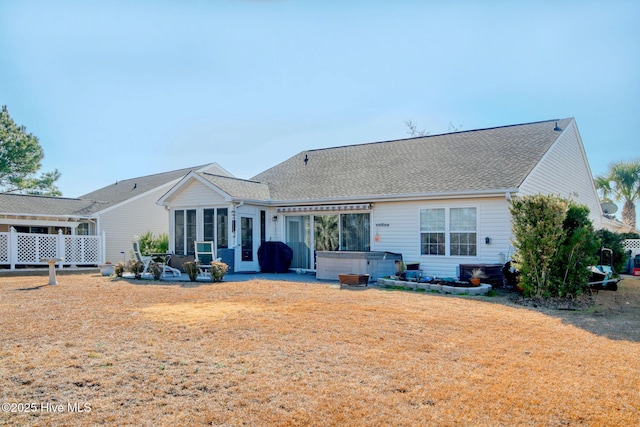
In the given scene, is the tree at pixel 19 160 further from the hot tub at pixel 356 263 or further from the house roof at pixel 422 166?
the hot tub at pixel 356 263

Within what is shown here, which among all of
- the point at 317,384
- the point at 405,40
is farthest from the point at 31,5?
the point at 317,384

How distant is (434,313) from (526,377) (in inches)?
134

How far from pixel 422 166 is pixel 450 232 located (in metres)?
3.53

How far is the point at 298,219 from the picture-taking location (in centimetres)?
1683

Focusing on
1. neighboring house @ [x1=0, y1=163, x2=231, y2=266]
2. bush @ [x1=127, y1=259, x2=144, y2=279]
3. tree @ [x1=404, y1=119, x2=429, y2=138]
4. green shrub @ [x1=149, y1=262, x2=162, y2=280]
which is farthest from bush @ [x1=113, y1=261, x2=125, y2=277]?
tree @ [x1=404, y1=119, x2=429, y2=138]

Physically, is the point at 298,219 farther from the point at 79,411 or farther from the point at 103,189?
the point at 103,189

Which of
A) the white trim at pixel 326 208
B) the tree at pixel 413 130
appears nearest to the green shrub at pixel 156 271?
the white trim at pixel 326 208

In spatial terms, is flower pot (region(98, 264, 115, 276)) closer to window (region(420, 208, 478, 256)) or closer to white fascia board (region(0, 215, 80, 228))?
white fascia board (region(0, 215, 80, 228))

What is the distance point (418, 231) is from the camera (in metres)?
14.0

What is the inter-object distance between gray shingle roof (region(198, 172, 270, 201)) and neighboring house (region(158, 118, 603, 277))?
0.07 m

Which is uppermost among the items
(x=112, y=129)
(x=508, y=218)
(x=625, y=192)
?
(x=112, y=129)

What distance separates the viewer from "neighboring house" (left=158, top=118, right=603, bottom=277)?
13156 mm

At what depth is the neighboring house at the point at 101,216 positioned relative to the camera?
21156 mm

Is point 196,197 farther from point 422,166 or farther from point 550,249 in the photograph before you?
point 550,249
